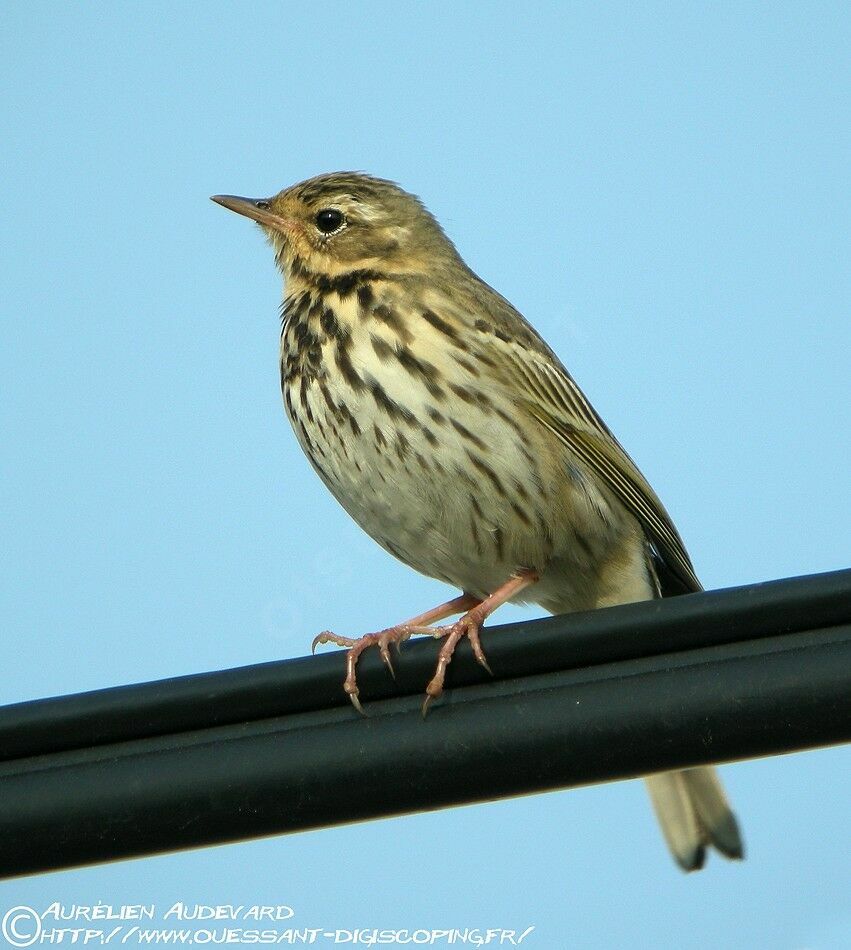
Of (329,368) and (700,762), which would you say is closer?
(700,762)

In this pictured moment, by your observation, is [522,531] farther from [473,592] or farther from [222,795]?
[222,795]

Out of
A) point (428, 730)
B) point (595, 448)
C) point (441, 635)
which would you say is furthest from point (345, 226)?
point (428, 730)

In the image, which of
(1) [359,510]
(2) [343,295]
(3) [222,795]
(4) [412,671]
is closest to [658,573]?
(1) [359,510]

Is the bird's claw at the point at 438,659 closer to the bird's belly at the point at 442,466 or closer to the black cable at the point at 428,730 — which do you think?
the black cable at the point at 428,730

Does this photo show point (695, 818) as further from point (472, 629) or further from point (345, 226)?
point (345, 226)

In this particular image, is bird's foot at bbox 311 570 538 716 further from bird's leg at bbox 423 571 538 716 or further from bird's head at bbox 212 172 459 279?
bird's head at bbox 212 172 459 279
